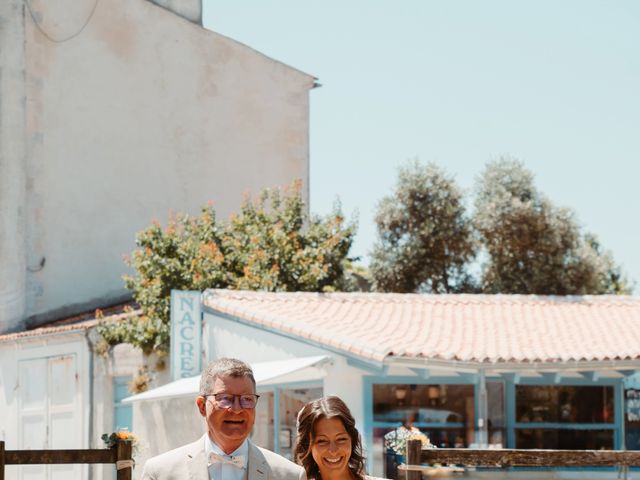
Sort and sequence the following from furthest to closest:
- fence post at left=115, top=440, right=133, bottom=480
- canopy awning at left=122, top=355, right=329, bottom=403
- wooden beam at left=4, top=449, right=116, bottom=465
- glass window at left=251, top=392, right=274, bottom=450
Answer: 1. glass window at left=251, top=392, right=274, bottom=450
2. canopy awning at left=122, top=355, right=329, bottom=403
3. wooden beam at left=4, top=449, right=116, bottom=465
4. fence post at left=115, top=440, right=133, bottom=480

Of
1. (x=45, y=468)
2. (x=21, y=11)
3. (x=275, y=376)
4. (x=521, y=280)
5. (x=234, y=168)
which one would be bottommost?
(x=45, y=468)

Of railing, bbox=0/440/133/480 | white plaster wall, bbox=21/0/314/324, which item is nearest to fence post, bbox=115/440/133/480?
railing, bbox=0/440/133/480

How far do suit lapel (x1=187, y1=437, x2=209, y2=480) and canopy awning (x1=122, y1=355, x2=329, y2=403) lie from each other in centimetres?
1202

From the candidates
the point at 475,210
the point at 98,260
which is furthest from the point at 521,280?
the point at 98,260

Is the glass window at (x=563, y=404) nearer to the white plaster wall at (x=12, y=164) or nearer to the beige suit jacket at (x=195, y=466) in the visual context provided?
the white plaster wall at (x=12, y=164)

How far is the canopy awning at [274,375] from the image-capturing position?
17125mm

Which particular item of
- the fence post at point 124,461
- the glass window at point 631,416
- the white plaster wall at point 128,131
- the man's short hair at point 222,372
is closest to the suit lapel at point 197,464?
the man's short hair at point 222,372

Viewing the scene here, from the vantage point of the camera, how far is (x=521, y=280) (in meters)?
31.4

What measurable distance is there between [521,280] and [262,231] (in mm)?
8913

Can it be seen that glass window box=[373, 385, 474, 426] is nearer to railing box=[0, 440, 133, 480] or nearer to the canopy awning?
the canopy awning

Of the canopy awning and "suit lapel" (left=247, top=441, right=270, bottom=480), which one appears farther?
the canopy awning

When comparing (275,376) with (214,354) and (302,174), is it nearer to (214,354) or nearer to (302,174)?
(214,354)

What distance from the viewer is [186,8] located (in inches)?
1152

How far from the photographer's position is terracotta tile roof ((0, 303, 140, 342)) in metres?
22.9
